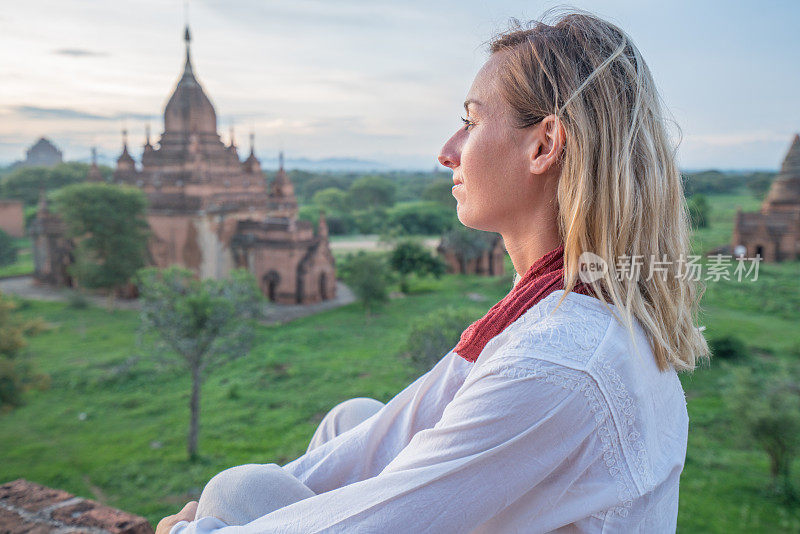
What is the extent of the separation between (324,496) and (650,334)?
63 centimetres

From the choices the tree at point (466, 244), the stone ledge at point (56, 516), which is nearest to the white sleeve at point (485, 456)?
the stone ledge at point (56, 516)

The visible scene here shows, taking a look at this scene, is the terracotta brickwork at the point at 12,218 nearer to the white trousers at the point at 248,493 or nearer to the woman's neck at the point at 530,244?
the white trousers at the point at 248,493

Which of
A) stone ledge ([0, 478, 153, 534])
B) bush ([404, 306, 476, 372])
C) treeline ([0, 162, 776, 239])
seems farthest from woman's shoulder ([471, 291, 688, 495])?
treeline ([0, 162, 776, 239])

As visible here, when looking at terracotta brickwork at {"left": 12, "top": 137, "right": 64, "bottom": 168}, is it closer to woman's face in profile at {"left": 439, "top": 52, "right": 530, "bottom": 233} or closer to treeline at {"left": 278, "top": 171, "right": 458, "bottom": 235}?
treeline at {"left": 278, "top": 171, "right": 458, "bottom": 235}

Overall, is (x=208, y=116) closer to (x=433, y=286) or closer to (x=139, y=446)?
(x=433, y=286)

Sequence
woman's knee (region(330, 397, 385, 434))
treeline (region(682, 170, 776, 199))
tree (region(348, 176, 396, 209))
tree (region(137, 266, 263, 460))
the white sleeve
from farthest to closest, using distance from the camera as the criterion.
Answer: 1. treeline (region(682, 170, 776, 199))
2. tree (region(348, 176, 396, 209))
3. tree (region(137, 266, 263, 460))
4. woman's knee (region(330, 397, 385, 434))
5. the white sleeve

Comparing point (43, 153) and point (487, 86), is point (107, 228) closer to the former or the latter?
point (487, 86)

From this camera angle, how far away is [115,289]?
18.1 metres

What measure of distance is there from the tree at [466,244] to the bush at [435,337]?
41.4ft

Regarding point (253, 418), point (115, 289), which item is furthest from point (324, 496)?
point (115, 289)

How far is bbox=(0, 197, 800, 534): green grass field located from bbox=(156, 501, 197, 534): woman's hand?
611 centimetres

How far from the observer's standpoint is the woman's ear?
1.12 meters

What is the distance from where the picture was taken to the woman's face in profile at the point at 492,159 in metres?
1.20

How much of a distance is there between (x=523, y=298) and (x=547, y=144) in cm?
30
